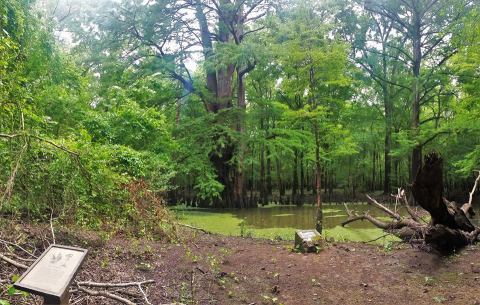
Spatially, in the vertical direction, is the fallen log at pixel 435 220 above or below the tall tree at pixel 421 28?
below

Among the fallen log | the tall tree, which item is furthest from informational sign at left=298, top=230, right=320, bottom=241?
the tall tree

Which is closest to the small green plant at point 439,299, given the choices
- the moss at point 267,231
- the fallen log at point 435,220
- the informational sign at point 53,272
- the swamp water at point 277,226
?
the fallen log at point 435,220

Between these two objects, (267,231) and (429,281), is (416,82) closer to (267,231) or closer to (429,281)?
(267,231)

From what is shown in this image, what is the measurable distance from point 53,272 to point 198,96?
14839mm

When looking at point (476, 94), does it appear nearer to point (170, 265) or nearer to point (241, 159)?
point (241, 159)

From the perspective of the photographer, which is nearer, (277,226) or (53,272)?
(53,272)

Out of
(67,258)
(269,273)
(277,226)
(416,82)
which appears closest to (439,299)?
(269,273)

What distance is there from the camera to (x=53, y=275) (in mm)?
2443

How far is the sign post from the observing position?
2.30 meters

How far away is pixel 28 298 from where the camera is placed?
3.31 meters

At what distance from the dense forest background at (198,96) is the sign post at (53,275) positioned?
116 cm

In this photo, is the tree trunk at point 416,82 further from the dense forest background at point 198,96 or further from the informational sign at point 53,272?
the informational sign at point 53,272

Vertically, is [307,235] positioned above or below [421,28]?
below

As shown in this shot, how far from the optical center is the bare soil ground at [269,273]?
4.21 m
